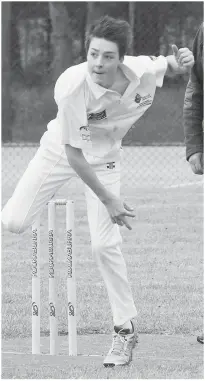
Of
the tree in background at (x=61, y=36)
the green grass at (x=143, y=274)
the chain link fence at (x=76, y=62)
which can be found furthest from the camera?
the tree in background at (x=61, y=36)

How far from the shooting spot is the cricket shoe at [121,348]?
530cm

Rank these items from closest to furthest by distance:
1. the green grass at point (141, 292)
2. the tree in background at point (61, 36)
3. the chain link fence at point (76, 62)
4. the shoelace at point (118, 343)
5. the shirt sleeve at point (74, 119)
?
1. the shirt sleeve at point (74, 119)
2. the green grass at point (141, 292)
3. the shoelace at point (118, 343)
4. the chain link fence at point (76, 62)
5. the tree in background at point (61, 36)

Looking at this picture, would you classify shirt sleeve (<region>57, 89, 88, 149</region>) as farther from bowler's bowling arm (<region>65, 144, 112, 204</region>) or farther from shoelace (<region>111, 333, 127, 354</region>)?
shoelace (<region>111, 333, 127, 354</region>)

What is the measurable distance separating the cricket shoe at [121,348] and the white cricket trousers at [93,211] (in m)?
0.07

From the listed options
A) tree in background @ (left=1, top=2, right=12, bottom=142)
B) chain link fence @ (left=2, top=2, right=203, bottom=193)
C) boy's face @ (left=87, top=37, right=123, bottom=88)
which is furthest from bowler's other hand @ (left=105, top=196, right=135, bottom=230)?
tree in background @ (left=1, top=2, right=12, bottom=142)

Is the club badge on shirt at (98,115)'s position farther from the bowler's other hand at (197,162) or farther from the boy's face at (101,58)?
the bowler's other hand at (197,162)

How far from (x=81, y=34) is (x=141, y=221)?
6.97 metres

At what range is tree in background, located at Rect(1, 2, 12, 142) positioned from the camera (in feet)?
56.2

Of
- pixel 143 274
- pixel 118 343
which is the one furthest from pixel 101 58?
pixel 143 274

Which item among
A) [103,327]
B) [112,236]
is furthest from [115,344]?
[103,327]

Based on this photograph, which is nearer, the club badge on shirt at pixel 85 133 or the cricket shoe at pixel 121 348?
the club badge on shirt at pixel 85 133

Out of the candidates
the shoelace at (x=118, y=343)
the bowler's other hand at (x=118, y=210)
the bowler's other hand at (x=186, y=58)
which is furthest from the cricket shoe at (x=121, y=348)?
the bowler's other hand at (x=186, y=58)

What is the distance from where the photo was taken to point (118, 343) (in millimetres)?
5430

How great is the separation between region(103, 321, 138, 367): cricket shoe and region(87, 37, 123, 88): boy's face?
139 centimetres
